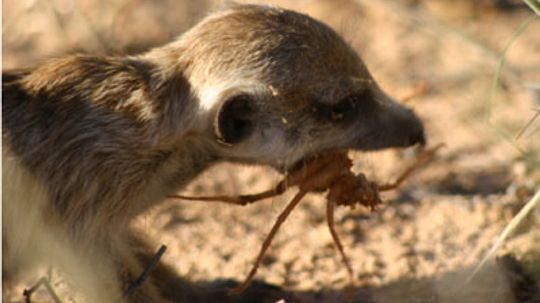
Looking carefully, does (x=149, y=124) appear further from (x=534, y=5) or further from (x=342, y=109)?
(x=534, y=5)

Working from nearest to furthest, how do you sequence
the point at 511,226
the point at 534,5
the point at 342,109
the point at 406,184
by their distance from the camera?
the point at 534,5 < the point at 511,226 < the point at 342,109 < the point at 406,184

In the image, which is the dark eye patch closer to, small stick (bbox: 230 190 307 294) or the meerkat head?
the meerkat head

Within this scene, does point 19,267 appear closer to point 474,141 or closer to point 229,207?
point 229,207

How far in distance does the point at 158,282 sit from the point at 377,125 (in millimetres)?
1165

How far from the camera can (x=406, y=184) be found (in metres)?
5.60

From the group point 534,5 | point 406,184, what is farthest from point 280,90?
point 406,184

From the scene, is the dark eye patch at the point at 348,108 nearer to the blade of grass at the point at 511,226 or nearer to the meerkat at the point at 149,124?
the meerkat at the point at 149,124

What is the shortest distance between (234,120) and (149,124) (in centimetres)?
32

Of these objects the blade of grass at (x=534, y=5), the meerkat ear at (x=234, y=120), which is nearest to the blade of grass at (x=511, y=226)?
the blade of grass at (x=534, y=5)

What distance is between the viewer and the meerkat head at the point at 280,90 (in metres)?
4.27

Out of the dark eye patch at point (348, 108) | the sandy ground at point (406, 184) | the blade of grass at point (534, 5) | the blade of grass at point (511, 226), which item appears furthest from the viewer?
the sandy ground at point (406, 184)

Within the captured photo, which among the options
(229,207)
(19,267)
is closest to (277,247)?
(229,207)

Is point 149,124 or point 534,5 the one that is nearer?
point 534,5

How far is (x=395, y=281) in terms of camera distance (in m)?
4.77
